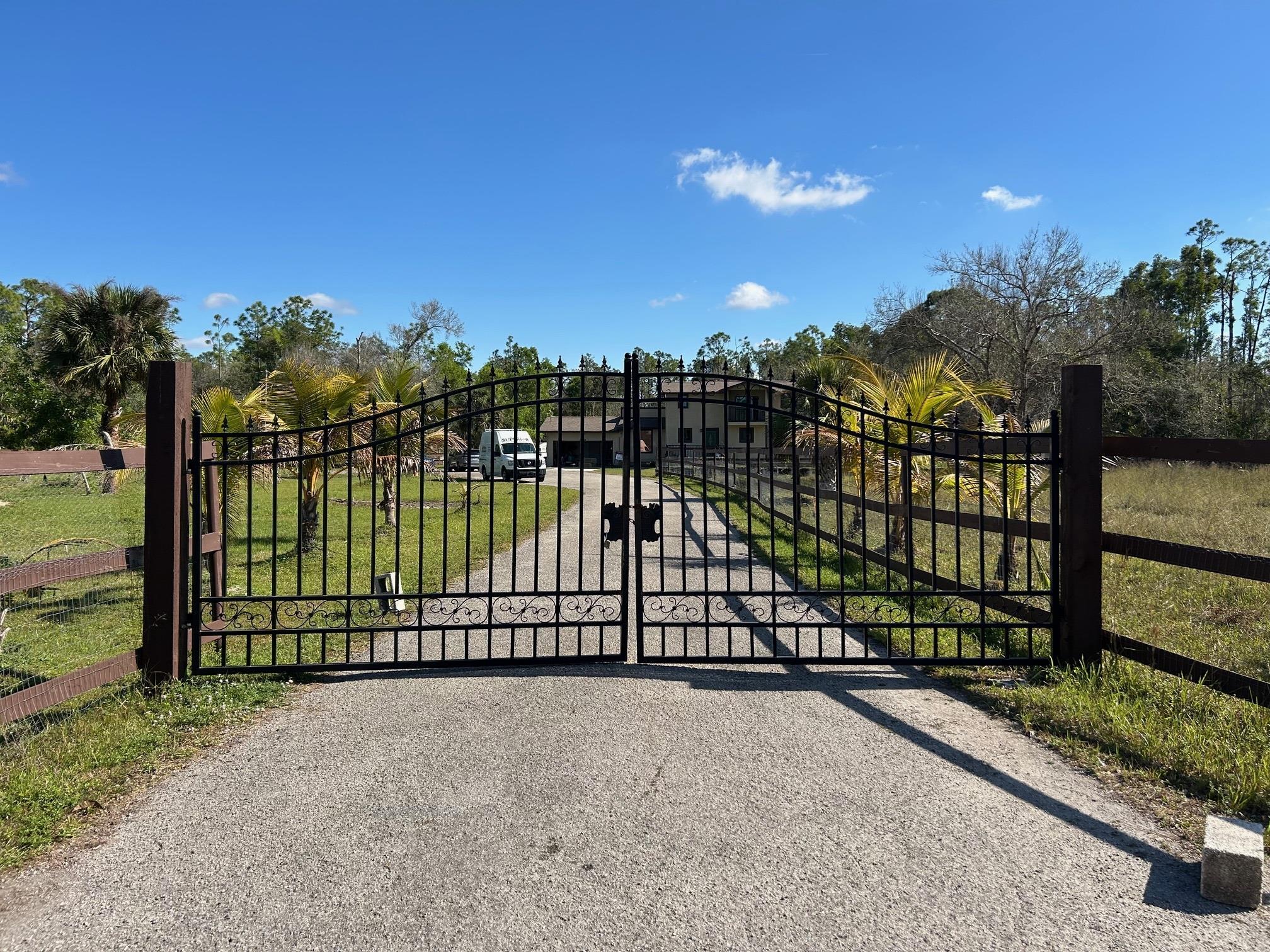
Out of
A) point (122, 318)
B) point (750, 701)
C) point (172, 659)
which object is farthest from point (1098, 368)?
point (122, 318)

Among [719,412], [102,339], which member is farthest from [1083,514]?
[719,412]

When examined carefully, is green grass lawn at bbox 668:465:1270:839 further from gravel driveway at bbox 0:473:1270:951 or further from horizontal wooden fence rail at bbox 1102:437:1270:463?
horizontal wooden fence rail at bbox 1102:437:1270:463

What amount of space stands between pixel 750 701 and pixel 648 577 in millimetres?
4509

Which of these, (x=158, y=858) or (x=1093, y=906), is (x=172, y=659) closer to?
(x=158, y=858)

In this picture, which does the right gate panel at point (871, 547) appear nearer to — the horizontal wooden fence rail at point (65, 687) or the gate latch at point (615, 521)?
the gate latch at point (615, 521)

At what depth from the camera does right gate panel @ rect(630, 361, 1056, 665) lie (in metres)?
5.29

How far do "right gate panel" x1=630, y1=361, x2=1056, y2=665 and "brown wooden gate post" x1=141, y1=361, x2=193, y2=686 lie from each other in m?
3.04

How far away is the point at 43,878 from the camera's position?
2.90m

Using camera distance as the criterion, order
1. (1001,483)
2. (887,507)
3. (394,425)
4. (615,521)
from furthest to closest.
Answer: (394,425) < (887,507) < (1001,483) < (615,521)

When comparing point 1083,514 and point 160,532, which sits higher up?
point 1083,514

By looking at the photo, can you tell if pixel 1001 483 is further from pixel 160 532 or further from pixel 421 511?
pixel 160 532

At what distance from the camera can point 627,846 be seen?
3129 mm

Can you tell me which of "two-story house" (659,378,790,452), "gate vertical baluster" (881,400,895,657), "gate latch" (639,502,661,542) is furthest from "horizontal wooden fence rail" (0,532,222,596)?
"gate vertical baluster" (881,400,895,657)

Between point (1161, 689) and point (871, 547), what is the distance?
22.9ft
